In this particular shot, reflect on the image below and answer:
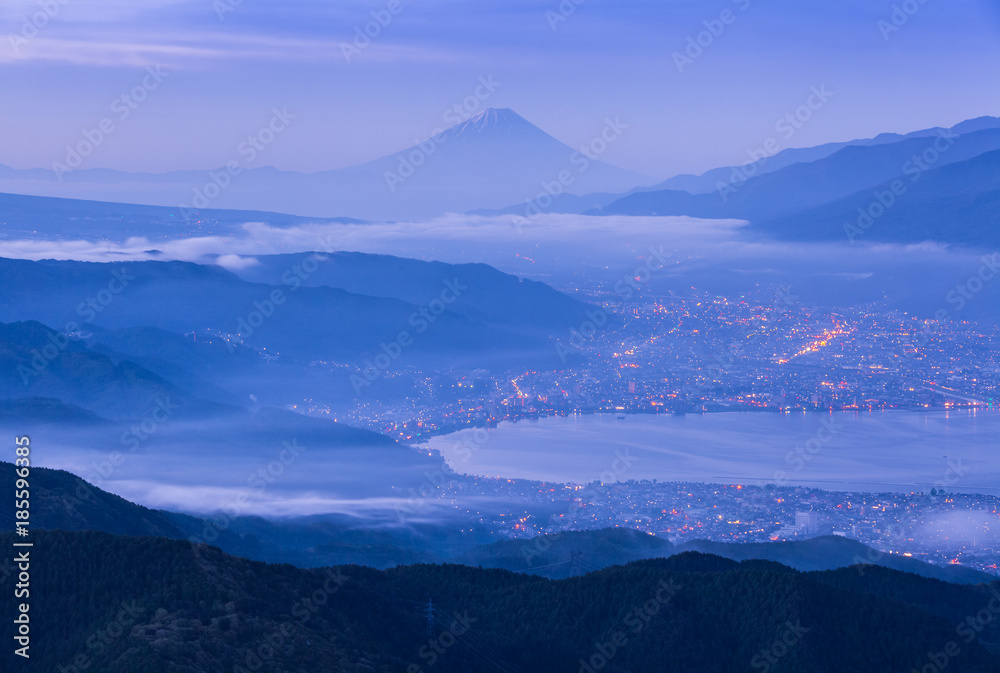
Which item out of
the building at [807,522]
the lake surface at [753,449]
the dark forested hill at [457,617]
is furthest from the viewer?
the lake surface at [753,449]

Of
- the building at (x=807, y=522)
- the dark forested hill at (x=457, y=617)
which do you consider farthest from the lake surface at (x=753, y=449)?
the dark forested hill at (x=457, y=617)

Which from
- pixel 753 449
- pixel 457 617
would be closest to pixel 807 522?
pixel 753 449

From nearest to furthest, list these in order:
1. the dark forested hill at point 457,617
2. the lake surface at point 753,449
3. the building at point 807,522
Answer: the dark forested hill at point 457,617, the building at point 807,522, the lake surface at point 753,449

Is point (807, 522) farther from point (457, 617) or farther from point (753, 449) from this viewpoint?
point (457, 617)

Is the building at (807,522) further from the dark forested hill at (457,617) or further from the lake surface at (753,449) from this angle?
the dark forested hill at (457,617)

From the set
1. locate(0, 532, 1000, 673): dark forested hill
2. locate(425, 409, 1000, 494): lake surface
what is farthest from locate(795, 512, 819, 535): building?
locate(0, 532, 1000, 673): dark forested hill

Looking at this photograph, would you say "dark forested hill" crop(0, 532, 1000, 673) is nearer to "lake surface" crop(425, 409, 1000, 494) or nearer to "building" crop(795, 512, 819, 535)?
"building" crop(795, 512, 819, 535)

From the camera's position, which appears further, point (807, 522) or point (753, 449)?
point (753, 449)

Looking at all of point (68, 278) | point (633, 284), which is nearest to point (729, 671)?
point (68, 278)
